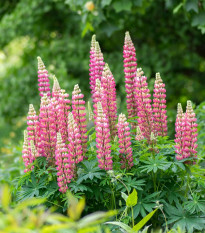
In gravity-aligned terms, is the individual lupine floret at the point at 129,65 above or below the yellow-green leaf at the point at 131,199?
above

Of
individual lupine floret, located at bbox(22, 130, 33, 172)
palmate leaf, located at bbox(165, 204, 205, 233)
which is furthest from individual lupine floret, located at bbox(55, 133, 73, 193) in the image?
palmate leaf, located at bbox(165, 204, 205, 233)

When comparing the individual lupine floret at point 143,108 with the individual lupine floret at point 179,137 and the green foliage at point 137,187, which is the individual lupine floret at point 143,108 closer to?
the green foliage at point 137,187

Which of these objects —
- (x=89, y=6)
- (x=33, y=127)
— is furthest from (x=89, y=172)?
(x=89, y=6)

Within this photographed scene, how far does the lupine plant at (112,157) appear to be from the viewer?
256 cm

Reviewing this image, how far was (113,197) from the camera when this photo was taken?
2623mm

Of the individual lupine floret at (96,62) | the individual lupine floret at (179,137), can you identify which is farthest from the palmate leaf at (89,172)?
the individual lupine floret at (96,62)

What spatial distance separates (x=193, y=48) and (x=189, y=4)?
3.59 meters

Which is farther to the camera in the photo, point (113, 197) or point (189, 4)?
point (189, 4)

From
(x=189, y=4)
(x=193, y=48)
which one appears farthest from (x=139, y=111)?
(x=193, y=48)

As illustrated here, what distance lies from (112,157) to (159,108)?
496 millimetres

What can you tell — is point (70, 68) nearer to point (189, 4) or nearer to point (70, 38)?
point (70, 38)

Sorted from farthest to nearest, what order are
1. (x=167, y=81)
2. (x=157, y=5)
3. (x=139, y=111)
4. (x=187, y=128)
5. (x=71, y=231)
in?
(x=167, y=81) → (x=157, y=5) → (x=139, y=111) → (x=187, y=128) → (x=71, y=231)

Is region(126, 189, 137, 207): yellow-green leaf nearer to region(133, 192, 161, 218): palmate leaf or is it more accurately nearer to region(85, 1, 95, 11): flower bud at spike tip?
region(133, 192, 161, 218): palmate leaf

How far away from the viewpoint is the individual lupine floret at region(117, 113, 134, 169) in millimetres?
2598
